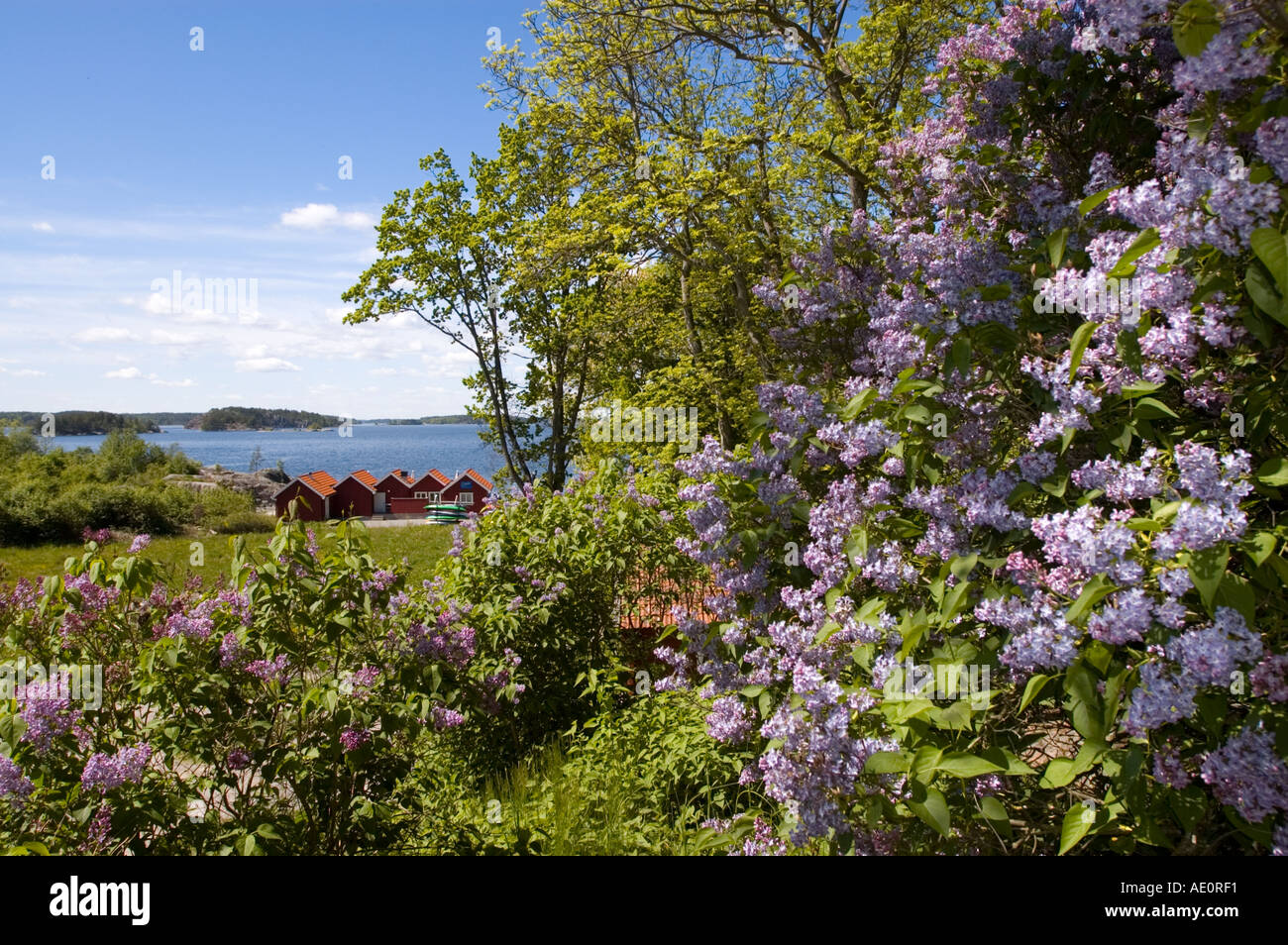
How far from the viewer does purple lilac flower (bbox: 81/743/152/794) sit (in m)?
2.57

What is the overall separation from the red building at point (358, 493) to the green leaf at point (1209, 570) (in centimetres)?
2629

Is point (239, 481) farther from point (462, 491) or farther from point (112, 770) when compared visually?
point (112, 770)

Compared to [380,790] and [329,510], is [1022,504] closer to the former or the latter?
[380,790]

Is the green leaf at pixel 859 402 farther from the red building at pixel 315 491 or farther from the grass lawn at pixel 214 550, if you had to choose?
the red building at pixel 315 491

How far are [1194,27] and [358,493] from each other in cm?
2873

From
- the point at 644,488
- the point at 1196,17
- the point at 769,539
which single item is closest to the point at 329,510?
the point at 644,488

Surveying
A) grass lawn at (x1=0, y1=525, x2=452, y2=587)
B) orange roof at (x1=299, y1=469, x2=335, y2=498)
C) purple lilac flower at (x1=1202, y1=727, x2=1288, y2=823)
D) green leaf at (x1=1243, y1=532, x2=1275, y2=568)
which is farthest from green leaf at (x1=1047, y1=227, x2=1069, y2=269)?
orange roof at (x1=299, y1=469, x2=335, y2=498)

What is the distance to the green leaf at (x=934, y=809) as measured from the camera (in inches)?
73.0

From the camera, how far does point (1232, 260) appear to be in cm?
183

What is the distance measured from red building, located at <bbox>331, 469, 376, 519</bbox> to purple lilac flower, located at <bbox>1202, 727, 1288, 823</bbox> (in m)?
26.2

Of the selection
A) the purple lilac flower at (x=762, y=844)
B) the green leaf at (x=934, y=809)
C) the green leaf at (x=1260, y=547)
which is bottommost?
the purple lilac flower at (x=762, y=844)

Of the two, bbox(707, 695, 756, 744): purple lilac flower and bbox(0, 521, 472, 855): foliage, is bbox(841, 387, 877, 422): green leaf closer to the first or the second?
bbox(707, 695, 756, 744): purple lilac flower

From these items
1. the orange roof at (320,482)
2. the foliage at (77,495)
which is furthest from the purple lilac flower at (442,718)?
the foliage at (77,495)
